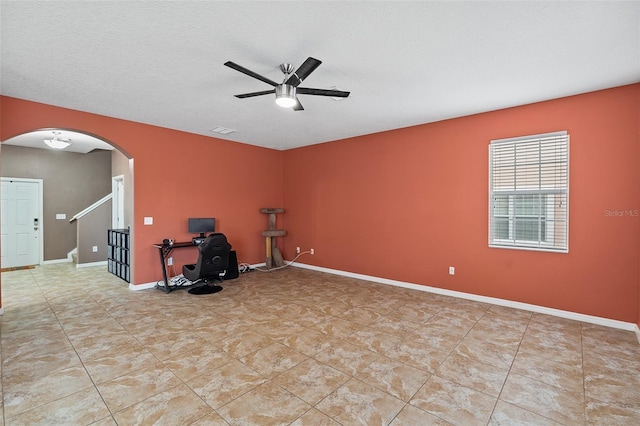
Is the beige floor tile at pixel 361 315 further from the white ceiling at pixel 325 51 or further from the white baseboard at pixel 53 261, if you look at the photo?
the white baseboard at pixel 53 261

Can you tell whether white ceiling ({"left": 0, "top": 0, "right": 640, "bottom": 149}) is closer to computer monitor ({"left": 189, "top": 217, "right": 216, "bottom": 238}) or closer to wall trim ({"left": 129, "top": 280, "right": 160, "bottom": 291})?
computer monitor ({"left": 189, "top": 217, "right": 216, "bottom": 238})

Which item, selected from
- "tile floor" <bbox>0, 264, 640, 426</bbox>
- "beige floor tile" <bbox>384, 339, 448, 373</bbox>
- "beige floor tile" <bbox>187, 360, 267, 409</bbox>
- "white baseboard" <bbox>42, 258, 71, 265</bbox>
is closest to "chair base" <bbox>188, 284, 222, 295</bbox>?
"tile floor" <bbox>0, 264, 640, 426</bbox>

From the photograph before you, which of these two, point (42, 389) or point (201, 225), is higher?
point (201, 225)

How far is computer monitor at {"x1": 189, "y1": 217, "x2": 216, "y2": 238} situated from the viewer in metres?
5.32

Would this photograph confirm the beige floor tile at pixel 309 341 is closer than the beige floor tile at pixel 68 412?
No

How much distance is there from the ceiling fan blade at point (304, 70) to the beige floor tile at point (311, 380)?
2.51 metres

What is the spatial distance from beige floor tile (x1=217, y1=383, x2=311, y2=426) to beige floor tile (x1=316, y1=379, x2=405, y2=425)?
179 millimetres

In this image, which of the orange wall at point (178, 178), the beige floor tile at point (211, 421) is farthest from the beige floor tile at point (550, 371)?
the orange wall at point (178, 178)

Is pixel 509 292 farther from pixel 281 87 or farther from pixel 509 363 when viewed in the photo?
pixel 281 87

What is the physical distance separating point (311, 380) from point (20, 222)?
7.99 meters

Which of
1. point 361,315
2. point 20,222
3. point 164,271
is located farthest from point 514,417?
point 20,222

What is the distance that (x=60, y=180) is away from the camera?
7020 millimetres

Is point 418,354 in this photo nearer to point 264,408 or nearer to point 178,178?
point 264,408

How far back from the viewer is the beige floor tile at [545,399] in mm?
1900
